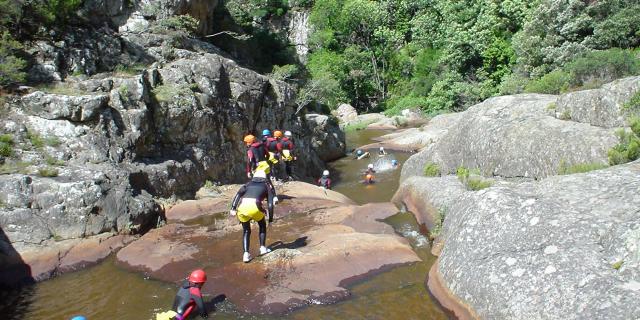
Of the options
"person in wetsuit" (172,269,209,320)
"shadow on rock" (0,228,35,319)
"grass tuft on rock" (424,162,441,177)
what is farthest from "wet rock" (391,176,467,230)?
"shadow on rock" (0,228,35,319)

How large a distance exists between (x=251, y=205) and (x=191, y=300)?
253cm

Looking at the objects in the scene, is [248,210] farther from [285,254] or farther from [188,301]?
[188,301]

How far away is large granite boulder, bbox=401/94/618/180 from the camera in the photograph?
473 inches

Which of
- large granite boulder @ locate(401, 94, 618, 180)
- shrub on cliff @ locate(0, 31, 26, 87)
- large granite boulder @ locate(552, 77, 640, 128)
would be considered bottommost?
large granite boulder @ locate(401, 94, 618, 180)

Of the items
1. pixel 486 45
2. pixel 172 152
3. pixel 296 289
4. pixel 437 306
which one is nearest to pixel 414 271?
pixel 437 306

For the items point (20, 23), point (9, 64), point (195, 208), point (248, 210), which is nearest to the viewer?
point (248, 210)

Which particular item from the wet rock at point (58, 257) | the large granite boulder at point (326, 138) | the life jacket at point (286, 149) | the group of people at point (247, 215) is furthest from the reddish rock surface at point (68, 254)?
the large granite boulder at point (326, 138)

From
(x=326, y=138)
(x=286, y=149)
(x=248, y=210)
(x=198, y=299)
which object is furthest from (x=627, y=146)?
(x=326, y=138)

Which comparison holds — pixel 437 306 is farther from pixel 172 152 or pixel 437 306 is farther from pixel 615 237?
pixel 172 152

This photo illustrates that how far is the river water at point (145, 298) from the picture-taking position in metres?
8.51

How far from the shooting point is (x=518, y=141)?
13.7 meters

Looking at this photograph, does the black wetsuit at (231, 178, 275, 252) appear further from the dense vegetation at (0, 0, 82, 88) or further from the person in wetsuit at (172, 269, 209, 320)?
the dense vegetation at (0, 0, 82, 88)

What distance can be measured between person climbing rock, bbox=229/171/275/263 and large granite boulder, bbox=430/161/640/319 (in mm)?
3832

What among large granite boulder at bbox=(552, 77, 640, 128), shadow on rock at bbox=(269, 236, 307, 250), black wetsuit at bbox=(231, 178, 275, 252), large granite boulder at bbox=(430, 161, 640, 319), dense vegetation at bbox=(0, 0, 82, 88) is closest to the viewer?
large granite boulder at bbox=(430, 161, 640, 319)
